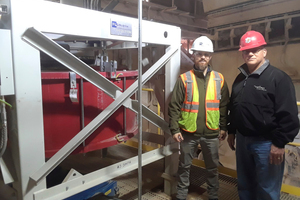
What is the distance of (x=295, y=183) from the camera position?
3346mm

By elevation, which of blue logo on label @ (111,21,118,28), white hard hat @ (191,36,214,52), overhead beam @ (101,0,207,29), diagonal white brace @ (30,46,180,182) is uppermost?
overhead beam @ (101,0,207,29)

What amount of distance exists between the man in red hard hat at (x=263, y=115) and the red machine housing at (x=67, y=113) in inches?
38.3

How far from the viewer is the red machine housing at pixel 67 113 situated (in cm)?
158

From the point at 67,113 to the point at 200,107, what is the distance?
1.10 meters

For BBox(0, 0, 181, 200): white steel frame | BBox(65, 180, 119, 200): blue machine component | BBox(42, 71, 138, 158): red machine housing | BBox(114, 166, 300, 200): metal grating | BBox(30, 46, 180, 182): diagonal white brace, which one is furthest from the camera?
BBox(114, 166, 300, 200): metal grating

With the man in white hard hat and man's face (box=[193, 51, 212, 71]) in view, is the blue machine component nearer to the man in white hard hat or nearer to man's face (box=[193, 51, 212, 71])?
the man in white hard hat

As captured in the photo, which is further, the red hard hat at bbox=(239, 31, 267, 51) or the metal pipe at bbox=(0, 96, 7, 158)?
the red hard hat at bbox=(239, 31, 267, 51)

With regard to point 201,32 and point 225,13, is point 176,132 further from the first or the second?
point 201,32

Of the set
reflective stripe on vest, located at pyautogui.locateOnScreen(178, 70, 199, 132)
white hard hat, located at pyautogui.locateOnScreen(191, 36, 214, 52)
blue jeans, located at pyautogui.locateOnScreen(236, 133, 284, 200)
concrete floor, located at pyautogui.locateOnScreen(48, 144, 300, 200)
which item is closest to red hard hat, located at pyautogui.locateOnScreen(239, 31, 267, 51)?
white hard hat, located at pyautogui.locateOnScreen(191, 36, 214, 52)

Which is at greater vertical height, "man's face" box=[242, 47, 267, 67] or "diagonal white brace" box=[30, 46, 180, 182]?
"man's face" box=[242, 47, 267, 67]

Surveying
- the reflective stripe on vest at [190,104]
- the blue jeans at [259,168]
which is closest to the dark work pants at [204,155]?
the reflective stripe on vest at [190,104]

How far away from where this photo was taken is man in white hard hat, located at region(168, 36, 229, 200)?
2047 millimetres

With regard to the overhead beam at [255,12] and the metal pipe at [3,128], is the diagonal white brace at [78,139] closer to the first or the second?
the metal pipe at [3,128]

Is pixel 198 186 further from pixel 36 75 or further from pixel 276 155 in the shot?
pixel 36 75
